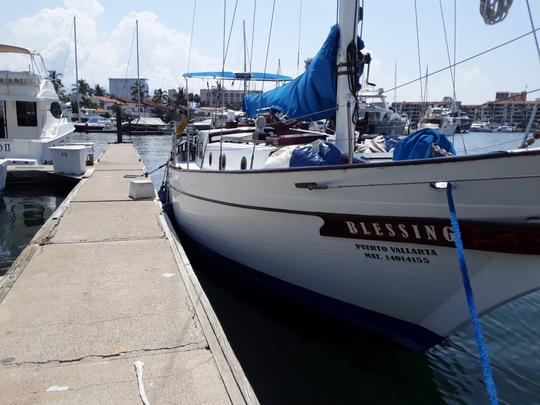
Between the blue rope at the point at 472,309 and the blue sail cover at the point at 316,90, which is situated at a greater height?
the blue sail cover at the point at 316,90

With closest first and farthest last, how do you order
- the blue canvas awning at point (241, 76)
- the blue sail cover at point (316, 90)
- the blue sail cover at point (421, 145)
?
the blue sail cover at point (421, 145) → the blue sail cover at point (316, 90) → the blue canvas awning at point (241, 76)

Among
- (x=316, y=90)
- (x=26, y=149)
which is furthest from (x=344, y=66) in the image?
(x=26, y=149)

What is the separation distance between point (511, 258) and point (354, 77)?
9.88ft

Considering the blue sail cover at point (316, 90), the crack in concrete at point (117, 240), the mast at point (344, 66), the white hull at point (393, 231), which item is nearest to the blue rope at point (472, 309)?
the white hull at point (393, 231)

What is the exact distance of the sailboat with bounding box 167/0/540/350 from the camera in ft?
13.1

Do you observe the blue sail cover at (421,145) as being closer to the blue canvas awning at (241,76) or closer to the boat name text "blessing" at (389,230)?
the boat name text "blessing" at (389,230)

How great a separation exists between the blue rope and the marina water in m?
1.14

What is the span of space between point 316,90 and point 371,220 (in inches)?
99.5

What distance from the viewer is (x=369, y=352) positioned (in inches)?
220

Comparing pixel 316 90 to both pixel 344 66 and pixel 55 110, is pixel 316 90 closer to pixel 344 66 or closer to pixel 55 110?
pixel 344 66

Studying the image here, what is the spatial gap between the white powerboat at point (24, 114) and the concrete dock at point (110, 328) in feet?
38.9

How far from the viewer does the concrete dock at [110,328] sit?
10.9 feet

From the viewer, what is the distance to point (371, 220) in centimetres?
463

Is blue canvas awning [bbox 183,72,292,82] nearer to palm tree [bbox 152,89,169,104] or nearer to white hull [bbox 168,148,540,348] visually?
white hull [bbox 168,148,540,348]
